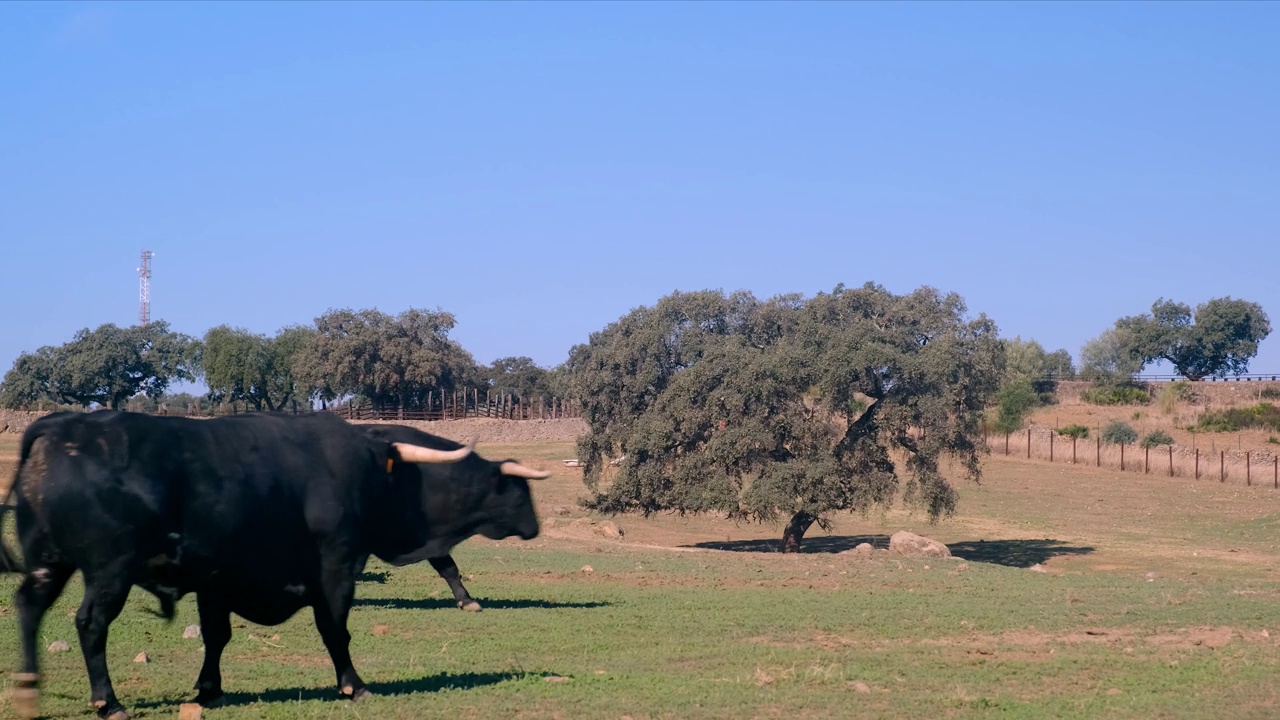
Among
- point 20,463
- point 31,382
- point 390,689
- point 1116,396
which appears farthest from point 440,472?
point 1116,396

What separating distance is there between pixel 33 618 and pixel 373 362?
75.5 metres

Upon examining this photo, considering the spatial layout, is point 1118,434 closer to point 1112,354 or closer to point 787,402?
point 787,402

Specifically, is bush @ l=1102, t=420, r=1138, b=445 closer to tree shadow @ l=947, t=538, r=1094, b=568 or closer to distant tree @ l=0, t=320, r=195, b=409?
tree shadow @ l=947, t=538, r=1094, b=568

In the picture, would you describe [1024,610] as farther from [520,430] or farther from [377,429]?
[520,430]

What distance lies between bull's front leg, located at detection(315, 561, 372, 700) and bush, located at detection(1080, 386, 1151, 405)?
90806mm

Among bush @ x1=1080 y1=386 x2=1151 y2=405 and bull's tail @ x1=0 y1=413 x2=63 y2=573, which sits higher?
bush @ x1=1080 y1=386 x2=1151 y2=405

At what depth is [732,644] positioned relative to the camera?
14414 millimetres

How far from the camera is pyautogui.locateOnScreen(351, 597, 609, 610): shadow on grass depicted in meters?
16.9

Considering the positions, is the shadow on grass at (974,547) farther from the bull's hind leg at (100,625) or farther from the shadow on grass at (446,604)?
the bull's hind leg at (100,625)

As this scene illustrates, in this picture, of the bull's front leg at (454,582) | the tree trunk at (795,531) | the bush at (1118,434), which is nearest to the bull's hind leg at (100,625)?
the bull's front leg at (454,582)

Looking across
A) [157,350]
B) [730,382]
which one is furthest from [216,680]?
[157,350]

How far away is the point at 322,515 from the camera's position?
32.8 ft

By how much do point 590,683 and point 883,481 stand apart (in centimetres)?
2118

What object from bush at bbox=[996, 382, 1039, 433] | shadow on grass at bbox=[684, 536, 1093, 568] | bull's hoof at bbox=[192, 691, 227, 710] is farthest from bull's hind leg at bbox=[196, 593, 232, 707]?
bush at bbox=[996, 382, 1039, 433]
